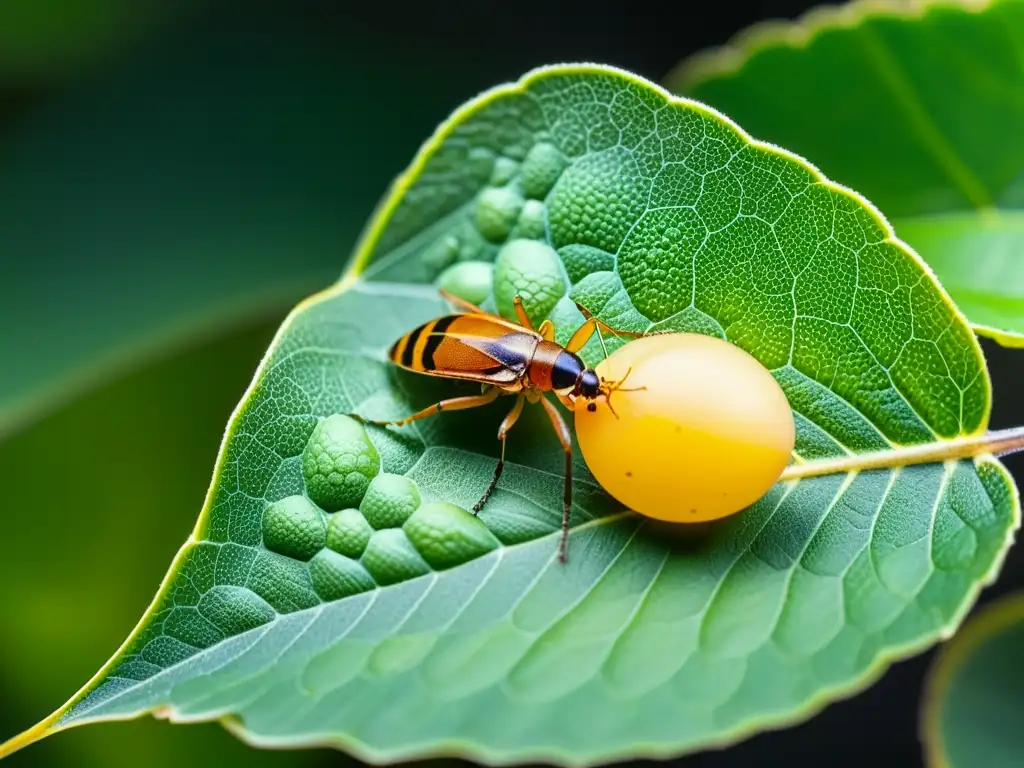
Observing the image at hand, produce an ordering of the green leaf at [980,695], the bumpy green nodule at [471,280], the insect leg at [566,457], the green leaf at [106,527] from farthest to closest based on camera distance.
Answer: the green leaf at [106,527] → the green leaf at [980,695] → the bumpy green nodule at [471,280] → the insect leg at [566,457]

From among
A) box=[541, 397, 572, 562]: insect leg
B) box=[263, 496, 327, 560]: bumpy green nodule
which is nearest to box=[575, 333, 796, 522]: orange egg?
box=[541, 397, 572, 562]: insect leg

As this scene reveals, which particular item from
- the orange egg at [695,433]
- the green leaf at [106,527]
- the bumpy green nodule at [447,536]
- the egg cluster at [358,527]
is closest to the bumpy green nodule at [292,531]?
the egg cluster at [358,527]

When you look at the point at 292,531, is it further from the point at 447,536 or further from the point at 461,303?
the point at 461,303

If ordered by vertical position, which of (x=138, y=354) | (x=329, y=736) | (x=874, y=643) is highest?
(x=138, y=354)

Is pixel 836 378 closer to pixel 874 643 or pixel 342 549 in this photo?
pixel 874 643

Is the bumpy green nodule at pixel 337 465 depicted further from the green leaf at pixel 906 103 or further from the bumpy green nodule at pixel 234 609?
the green leaf at pixel 906 103

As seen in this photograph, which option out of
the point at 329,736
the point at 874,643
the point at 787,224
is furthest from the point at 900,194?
the point at 329,736

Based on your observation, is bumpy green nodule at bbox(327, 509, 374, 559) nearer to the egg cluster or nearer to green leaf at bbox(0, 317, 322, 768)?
the egg cluster
